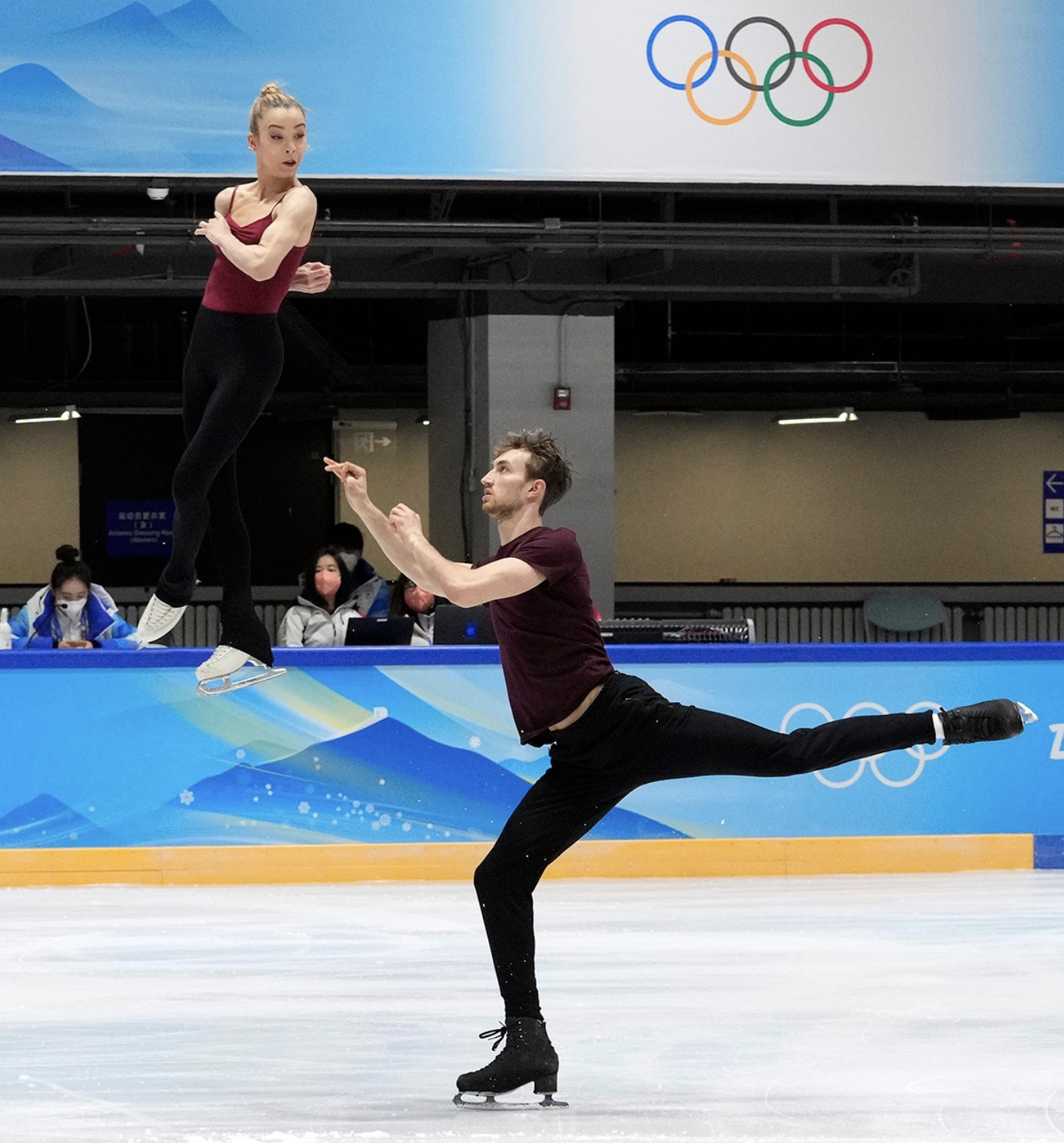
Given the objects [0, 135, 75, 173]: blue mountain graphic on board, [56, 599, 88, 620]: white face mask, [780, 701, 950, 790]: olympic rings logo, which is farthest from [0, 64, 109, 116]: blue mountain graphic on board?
[780, 701, 950, 790]: olympic rings logo

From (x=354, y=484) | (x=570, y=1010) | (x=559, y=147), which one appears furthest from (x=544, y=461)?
(x=559, y=147)

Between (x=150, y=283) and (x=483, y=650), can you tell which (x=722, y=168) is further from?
(x=150, y=283)

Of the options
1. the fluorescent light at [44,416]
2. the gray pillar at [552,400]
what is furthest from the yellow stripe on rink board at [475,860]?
the fluorescent light at [44,416]

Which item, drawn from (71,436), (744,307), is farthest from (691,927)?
(71,436)

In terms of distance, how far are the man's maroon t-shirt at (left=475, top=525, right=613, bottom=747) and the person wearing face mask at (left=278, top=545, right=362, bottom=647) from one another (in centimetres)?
373

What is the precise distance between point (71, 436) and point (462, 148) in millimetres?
10754

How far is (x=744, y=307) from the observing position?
15.5 meters

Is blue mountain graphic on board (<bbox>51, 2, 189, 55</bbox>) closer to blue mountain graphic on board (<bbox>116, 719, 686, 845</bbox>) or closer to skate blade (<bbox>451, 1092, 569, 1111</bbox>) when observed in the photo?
blue mountain graphic on board (<bbox>116, 719, 686, 845</bbox>)

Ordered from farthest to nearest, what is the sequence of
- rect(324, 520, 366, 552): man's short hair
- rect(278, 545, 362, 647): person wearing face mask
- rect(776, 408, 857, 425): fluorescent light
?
rect(776, 408, 857, 425): fluorescent light, rect(324, 520, 366, 552): man's short hair, rect(278, 545, 362, 647): person wearing face mask

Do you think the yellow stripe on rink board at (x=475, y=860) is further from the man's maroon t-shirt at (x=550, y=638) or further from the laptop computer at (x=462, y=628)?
the man's maroon t-shirt at (x=550, y=638)

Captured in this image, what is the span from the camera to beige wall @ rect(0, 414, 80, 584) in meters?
16.0

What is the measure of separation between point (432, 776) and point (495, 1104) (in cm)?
319

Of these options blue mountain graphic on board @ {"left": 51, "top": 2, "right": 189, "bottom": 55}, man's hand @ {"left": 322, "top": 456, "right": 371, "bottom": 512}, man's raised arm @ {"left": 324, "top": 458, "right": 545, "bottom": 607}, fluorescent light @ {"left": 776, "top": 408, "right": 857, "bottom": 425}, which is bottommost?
man's raised arm @ {"left": 324, "top": 458, "right": 545, "bottom": 607}

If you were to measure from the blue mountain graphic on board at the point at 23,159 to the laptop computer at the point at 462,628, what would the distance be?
2542 mm
